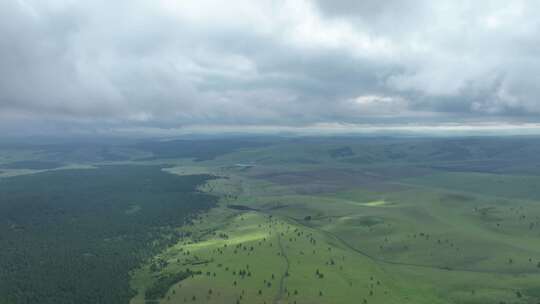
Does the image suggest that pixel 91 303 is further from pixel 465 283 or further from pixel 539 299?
pixel 539 299

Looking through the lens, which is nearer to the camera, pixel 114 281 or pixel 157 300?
pixel 157 300

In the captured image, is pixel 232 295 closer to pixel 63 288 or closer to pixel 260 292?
pixel 260 292

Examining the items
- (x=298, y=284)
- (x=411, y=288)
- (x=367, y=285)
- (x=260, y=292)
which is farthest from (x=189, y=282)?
(x=411, y=288)

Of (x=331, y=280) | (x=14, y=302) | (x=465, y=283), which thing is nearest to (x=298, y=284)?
(x=331, y=280)

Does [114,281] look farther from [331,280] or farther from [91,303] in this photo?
[331,280]

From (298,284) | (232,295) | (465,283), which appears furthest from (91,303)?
(465,283)

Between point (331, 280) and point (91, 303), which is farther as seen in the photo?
point (331, 280)

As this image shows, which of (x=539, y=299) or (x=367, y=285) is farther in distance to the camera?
(x=367, y=285)
